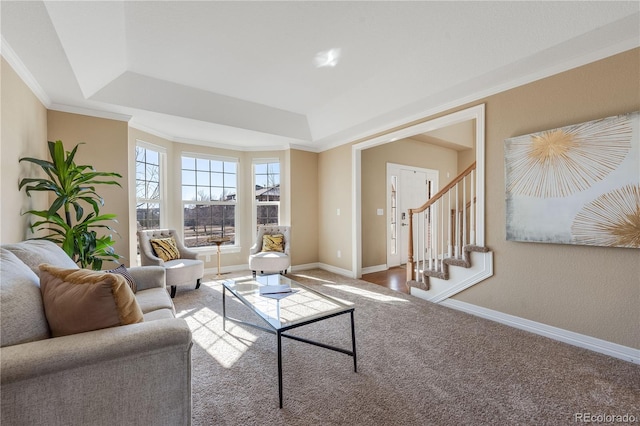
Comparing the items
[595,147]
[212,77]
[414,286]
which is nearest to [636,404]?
[595,147]

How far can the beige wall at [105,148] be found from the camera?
3217mm

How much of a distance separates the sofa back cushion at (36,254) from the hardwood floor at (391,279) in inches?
142

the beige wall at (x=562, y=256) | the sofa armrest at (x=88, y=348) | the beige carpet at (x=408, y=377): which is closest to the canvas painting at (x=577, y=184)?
the beige wall at (x=562, y=256)

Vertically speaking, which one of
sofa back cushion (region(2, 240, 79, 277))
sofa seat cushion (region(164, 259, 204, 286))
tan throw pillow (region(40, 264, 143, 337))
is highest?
sofa back cushion (region(2, 240, 79, 277))

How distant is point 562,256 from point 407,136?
2139mm

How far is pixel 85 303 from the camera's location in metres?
1.11

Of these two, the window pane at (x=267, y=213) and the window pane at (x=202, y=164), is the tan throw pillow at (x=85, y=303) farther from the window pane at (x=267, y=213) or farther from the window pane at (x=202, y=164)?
the window pane at (x=267, y=213)

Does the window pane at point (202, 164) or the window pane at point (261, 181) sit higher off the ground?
the window pane at point (202, 164)

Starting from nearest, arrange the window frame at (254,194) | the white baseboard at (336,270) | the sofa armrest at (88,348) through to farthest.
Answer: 1. the sofa armrest at (88,348)
2. the white baseboard at (336,270)
3. the window frame at (254,194)

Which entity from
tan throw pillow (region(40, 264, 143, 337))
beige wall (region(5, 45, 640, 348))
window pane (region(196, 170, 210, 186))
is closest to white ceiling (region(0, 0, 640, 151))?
beige wall (region(5, 45, 640, 348))

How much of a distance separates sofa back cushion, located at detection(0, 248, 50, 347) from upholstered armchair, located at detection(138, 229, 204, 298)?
2.37m

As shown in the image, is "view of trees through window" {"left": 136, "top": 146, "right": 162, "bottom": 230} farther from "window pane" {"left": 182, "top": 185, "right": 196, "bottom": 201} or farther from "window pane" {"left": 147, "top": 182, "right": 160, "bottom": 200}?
"window pane" {"left": 182, "top": 185, "right": 196, "bottom": 201}

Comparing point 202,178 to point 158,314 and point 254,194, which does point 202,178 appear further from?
point 158,314

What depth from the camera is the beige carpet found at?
1.51 meters
